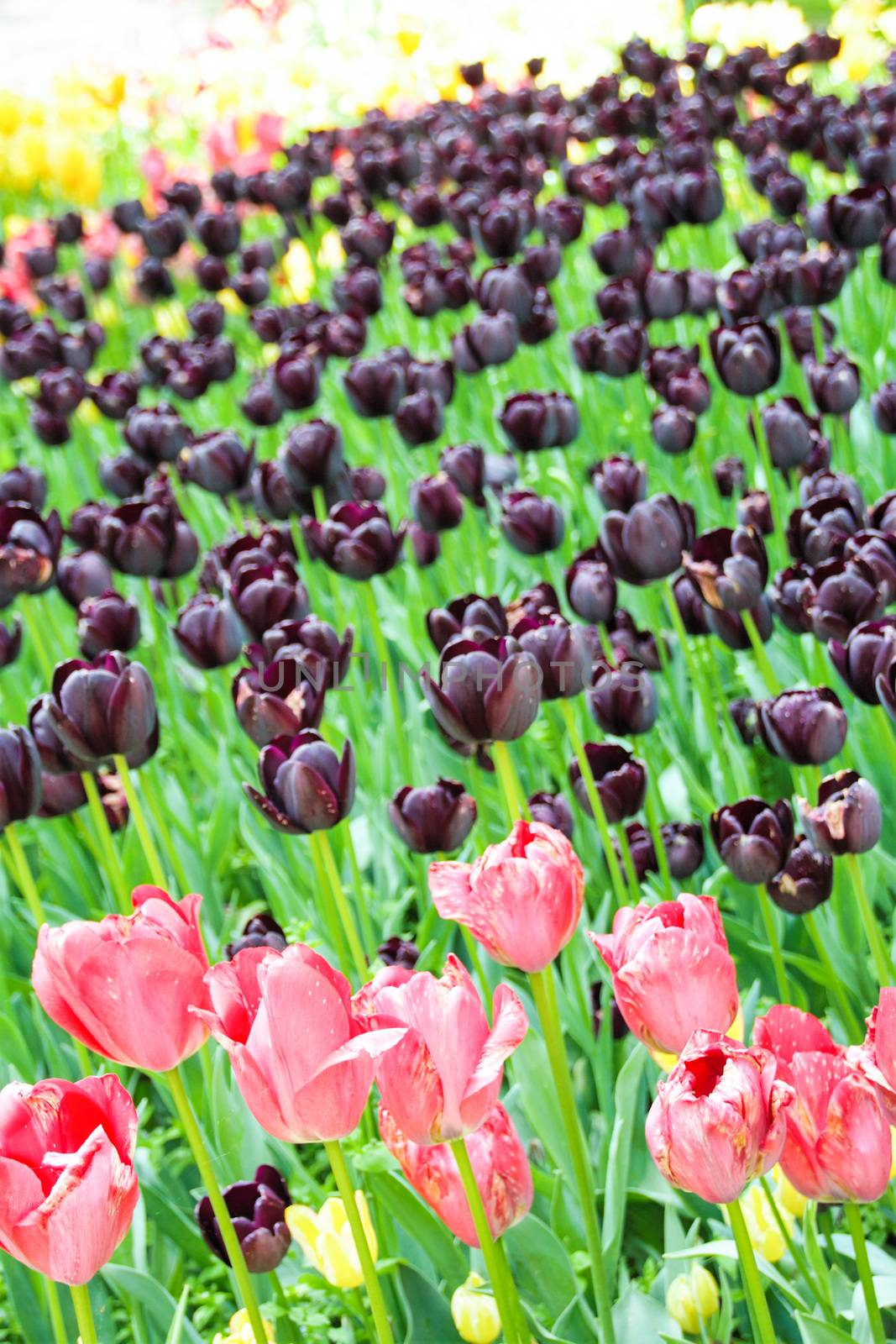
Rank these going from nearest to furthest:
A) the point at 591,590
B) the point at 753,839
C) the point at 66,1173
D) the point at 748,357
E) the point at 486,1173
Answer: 1. the point at 66,1173
2. the point at 486,1173
3. the point at 753,839
4. the point at 591,590
5. the point at 748,357

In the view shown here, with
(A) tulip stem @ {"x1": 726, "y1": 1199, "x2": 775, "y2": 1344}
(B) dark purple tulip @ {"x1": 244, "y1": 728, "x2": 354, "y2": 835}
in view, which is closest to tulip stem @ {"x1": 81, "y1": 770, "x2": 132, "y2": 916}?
(B) dark purple tulip @ {"x1": 244, "y1": 728, "x2": 354, "y2": 835}

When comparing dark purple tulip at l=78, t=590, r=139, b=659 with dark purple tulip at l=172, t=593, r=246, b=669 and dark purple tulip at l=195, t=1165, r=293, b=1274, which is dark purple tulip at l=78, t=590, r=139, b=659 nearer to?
dark purple tulip at l=172, t=593, r=246, b=669

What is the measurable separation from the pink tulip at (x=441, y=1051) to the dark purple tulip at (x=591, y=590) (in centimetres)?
104

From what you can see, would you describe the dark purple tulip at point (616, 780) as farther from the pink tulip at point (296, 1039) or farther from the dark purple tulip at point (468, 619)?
the pink tulip at point (296, 1039)

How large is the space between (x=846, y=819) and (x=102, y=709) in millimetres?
790

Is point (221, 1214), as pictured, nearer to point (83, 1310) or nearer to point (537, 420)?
Answer: point (83, 1310)

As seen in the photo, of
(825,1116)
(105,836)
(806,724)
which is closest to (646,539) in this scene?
(806,724)

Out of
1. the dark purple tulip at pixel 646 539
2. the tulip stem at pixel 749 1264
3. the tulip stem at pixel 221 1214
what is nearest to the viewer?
the tulip stem at pixel 749 1264

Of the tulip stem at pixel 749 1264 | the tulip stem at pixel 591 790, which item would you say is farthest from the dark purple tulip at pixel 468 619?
the tulip stem at pixel 749 1264

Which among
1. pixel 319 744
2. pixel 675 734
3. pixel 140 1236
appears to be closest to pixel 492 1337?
pixel 140 1236

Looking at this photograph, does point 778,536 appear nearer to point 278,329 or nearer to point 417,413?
point 417,413

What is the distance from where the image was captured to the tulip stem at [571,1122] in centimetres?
116

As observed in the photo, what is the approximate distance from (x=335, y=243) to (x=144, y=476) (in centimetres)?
321

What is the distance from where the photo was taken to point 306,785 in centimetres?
143
